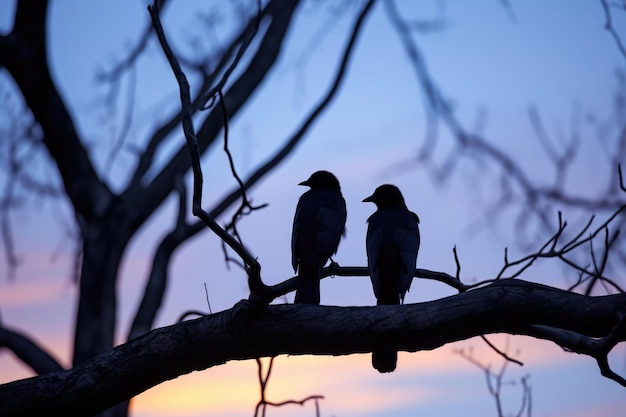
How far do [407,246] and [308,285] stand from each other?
2.35 feet

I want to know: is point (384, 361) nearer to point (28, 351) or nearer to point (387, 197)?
point (387, 197)

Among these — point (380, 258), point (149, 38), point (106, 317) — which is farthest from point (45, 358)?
point (380, 258)

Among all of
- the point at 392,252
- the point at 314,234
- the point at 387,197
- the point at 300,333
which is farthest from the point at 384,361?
the point at 387,197

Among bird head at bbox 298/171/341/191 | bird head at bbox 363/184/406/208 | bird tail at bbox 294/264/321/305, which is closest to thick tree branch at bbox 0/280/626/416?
bird tail at bbox 294/264/321/305

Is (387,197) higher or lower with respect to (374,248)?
higher

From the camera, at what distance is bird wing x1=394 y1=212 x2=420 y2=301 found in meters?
5.45

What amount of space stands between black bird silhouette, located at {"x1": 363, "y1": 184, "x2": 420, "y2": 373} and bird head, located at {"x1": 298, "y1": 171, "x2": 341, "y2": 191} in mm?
744

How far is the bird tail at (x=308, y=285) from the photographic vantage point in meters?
5.17

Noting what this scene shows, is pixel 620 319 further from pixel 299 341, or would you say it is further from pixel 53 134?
pixel 53 134

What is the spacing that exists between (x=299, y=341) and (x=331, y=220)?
6.01 ft

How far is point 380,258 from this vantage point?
562 centimetres

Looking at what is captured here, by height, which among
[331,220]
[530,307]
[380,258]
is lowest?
[530,307]

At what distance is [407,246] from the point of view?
564 cm

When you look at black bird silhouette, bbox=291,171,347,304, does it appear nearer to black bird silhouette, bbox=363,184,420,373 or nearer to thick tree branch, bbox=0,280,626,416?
black bird silhouette, bbox=363,184,420,373
